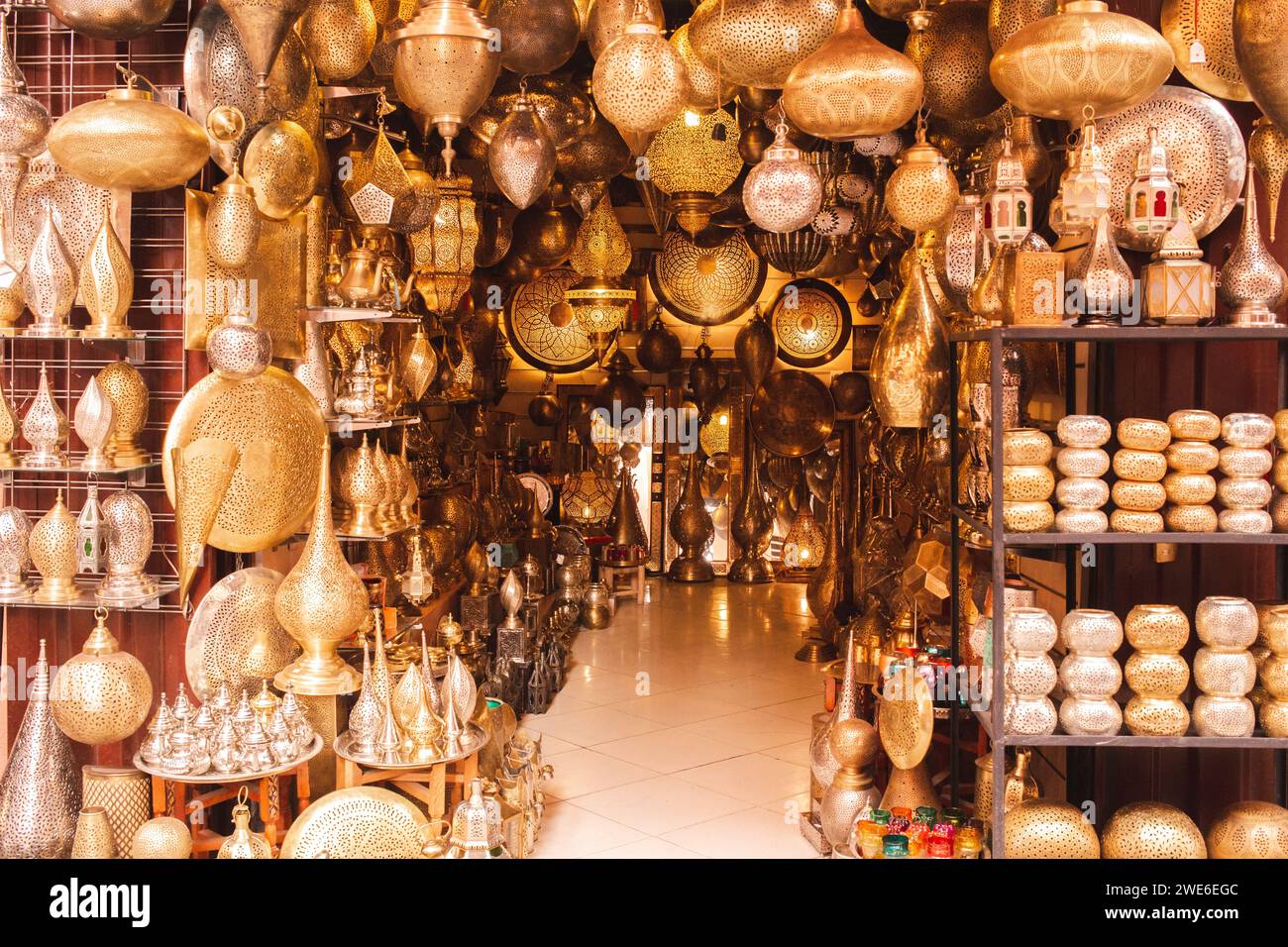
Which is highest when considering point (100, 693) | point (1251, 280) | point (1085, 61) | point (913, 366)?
point (1085, 61)

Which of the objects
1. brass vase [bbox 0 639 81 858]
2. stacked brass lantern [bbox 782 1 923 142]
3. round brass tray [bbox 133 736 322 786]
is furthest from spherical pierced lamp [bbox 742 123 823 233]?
brass vase [bbox 0 639 81 858]

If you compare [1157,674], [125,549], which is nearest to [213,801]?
[125,549]

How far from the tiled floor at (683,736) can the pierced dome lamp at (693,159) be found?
74.0 inches

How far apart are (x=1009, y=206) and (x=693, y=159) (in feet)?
4.91

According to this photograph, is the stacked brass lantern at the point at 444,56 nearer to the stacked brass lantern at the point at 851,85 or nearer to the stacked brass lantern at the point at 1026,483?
the stacked brass lantern at the point at 851,85

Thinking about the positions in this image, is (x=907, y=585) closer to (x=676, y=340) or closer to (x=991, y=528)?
(x=991, y=528)

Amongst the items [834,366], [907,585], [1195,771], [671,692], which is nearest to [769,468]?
[834,366]

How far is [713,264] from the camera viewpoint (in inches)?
208

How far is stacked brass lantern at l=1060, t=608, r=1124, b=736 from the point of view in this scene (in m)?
2.32

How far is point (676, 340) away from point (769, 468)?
4.20 feet

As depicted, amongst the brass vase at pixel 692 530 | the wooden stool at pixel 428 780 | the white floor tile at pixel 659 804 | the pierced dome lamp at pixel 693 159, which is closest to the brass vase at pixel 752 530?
the brass vase at pixel 692 530

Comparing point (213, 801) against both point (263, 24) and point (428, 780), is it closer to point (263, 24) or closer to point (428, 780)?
point (428, 780)

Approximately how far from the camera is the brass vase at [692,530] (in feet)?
26.9

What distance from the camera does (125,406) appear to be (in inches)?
112
